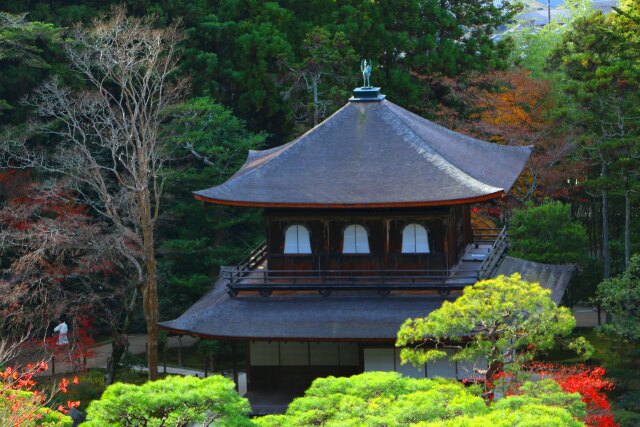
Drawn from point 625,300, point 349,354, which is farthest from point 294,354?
point 625,300

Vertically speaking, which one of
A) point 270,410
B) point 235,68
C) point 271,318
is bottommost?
point 270,410

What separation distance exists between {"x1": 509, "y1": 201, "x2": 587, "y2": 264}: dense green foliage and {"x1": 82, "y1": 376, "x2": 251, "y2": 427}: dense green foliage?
1787cm

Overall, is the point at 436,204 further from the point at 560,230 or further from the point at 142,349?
the point at 142,349

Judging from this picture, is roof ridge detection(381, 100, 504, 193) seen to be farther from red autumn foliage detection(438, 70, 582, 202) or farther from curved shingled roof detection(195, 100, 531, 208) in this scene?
red autumn foliage detection(438, 70, 582, 202)

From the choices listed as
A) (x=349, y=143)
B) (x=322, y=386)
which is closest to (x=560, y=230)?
(x=349, y=143)

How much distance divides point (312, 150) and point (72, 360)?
8.64 metres

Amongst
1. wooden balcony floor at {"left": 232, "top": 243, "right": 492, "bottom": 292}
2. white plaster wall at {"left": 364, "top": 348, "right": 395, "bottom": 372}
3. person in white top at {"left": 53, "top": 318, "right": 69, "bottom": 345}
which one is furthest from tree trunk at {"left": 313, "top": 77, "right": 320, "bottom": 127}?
white plaster wall at {"left": 364, "top": 348, "right": 395, "bottom": 372}

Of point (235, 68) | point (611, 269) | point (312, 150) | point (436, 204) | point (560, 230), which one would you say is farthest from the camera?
point (235, 68)

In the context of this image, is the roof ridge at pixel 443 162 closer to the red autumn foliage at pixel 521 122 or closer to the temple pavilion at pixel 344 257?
the temple pavilion at pixel 344 257

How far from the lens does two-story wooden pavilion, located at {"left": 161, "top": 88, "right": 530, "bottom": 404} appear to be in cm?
2878

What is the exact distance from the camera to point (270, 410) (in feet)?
94.5

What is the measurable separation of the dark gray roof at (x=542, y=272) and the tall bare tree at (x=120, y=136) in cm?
945

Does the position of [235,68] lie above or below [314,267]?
above

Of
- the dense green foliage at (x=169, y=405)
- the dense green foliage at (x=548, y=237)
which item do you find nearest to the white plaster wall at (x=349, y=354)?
the dense green foliage at (x=548, y=237)
